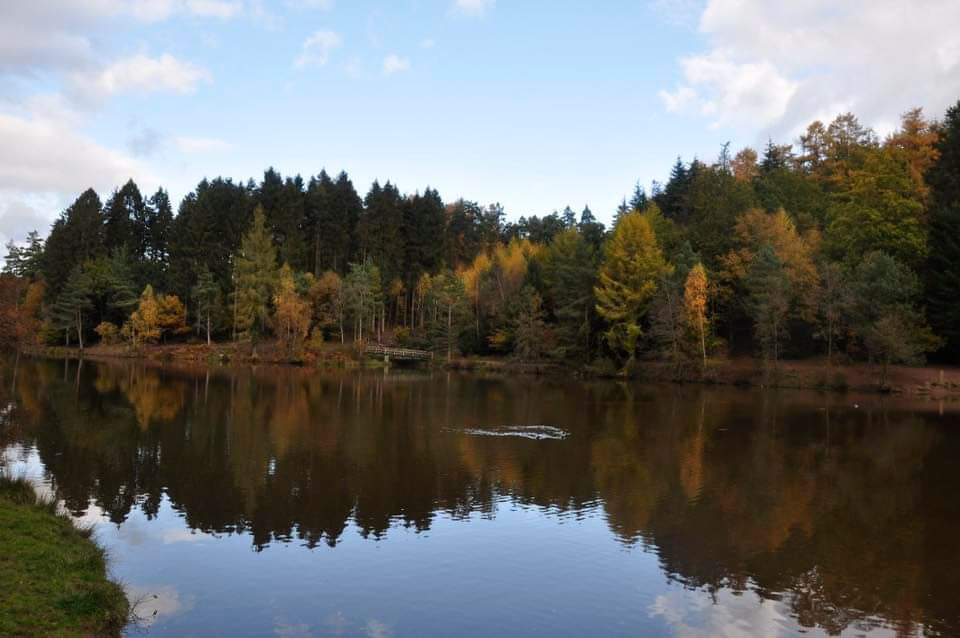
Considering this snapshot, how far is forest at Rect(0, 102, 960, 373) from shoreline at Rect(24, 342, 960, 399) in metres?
1.13

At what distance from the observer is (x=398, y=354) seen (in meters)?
71.2

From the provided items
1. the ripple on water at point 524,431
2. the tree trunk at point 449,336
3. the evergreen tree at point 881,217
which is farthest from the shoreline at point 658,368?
the ripple on water at point 524,431

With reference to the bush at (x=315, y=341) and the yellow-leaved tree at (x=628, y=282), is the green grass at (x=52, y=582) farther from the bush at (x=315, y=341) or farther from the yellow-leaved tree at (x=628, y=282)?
the bush at (x=315, y=341)

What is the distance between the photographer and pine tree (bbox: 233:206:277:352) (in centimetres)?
7056

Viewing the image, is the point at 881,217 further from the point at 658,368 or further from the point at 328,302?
the point at 328,302

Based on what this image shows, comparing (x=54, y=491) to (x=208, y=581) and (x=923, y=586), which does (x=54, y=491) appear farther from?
(x=923, y=586)

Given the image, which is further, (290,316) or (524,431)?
(290,316)

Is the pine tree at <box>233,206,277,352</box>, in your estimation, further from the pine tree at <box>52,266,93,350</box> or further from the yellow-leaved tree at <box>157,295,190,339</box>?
the pine tree at <box>52,266,93,350</box>

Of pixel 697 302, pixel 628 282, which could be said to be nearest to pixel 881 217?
pixel 697 302

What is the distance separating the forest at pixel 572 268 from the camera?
2035 inches

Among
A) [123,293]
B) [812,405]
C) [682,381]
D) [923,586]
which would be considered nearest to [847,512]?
[923,586]

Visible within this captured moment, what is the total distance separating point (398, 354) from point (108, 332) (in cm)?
3230

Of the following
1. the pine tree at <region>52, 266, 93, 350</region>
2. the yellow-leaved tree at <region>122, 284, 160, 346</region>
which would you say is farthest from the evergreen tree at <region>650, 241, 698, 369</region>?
the pine tree at <region>52, 266, 93, 350</region>

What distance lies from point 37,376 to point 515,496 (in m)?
41.7
